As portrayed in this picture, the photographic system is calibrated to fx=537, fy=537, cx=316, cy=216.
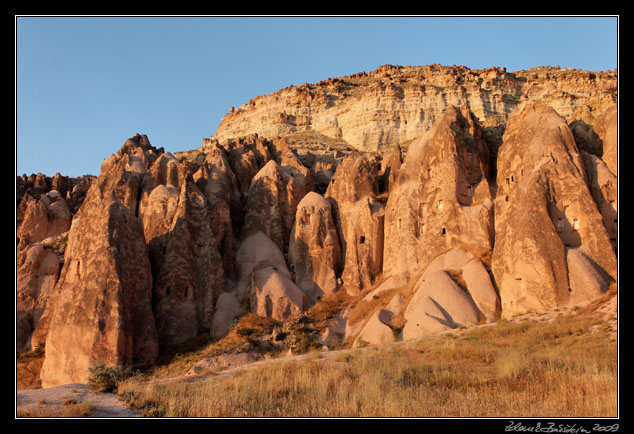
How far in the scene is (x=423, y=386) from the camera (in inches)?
462

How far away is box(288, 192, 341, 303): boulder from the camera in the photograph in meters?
31.0

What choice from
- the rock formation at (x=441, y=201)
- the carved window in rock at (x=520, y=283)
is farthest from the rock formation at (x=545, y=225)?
the rock formation at (x=441, y=201)

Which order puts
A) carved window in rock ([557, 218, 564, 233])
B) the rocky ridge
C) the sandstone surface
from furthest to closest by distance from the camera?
carved window in rock ([557, 218, 564, 233]) → the rocky ridge → the sandstone surface

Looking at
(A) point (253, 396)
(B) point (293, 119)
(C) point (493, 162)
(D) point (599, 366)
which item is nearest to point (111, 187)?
(C) point (493, 162)

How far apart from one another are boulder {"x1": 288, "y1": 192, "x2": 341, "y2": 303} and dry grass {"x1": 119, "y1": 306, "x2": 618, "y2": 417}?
1373 cm

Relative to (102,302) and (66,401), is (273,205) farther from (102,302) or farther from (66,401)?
(66,401)

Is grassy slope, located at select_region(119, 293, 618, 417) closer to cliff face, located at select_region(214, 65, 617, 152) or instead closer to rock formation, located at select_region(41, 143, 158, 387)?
rock formation, located at select_region(41, 143, 158, 387)

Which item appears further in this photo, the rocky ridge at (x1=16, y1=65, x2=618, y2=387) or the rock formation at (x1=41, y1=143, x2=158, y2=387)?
the rocky ridge at (x1=16, y1=65, x2=618, y2=387)

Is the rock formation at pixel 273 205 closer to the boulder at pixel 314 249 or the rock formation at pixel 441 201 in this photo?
the boulder at pixel 314 249

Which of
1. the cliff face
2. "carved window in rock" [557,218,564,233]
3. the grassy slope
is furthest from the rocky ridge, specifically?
the cliff face

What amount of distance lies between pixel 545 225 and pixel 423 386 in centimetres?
1490

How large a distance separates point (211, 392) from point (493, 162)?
987 inches

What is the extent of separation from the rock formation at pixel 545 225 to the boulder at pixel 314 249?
953 centimetres

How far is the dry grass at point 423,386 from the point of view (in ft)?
31.4
